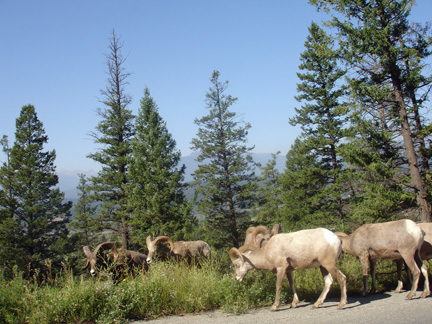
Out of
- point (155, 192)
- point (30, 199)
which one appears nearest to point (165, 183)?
point (155, 192)

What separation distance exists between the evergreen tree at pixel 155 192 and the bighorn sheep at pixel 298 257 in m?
18.0

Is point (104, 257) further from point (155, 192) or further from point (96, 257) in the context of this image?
point (155, 192)

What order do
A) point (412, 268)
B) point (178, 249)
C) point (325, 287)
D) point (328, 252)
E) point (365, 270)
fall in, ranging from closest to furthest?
point (328, 252)
point (325, 287)
point (412, 268)
point (365, 270)
point (178, 249)

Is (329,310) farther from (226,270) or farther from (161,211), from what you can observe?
(161,211)

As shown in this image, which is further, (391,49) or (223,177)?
(223,177)

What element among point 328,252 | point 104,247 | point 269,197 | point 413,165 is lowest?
point 328,252

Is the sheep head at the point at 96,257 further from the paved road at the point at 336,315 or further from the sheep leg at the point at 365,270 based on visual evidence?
the sheep leg at the point at 365,270

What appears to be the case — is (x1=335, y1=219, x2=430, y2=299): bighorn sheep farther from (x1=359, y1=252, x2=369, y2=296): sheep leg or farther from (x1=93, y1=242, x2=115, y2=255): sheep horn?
(x1=93, y1=242, x2=115, y2=255): sheep horn

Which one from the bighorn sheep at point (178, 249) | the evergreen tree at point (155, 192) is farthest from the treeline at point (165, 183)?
the bighorn sheep at point (178, 249)

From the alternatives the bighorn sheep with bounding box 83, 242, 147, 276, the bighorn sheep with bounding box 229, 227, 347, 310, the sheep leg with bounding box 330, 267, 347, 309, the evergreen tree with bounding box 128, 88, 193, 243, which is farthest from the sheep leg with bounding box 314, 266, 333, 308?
the evergreen tree with bounding box 128, 88, 193, 243

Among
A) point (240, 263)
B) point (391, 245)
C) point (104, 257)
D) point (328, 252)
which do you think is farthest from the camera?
point (104, 257)

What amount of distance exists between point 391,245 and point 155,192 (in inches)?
802

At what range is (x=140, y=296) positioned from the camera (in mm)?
6641

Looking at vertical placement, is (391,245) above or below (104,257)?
below
